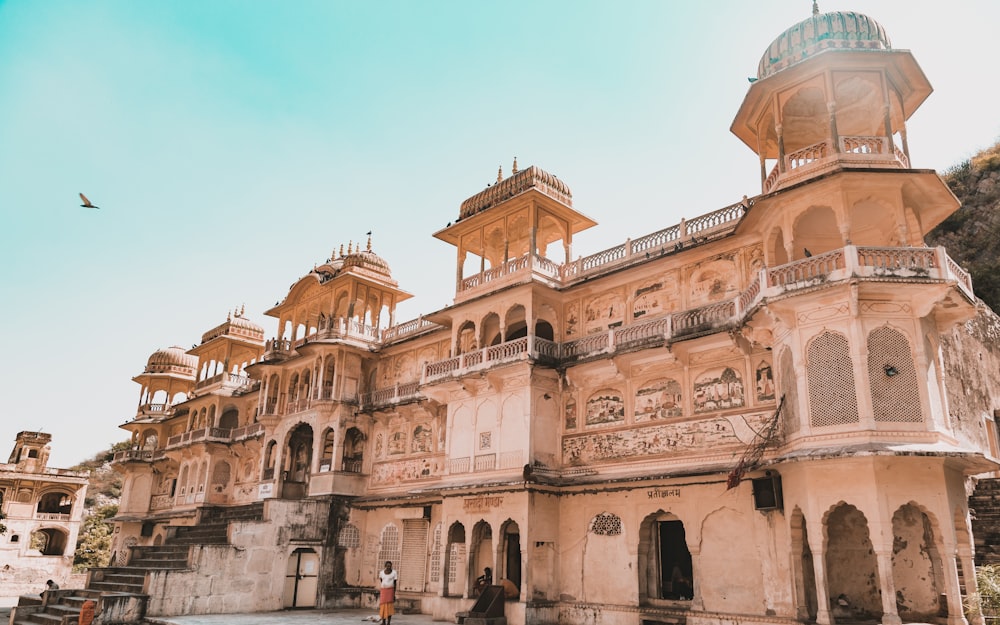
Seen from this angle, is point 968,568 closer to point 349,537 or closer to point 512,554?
point 512,554

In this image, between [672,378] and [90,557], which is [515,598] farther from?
[90,557]

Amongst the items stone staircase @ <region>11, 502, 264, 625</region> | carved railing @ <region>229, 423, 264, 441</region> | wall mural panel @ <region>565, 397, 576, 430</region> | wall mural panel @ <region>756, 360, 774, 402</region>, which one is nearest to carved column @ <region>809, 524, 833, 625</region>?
wall mural panel @ <region>756, 360, 774, 402</region>

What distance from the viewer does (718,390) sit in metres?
A: 17.4

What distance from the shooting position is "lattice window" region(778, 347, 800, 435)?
14.8 metres

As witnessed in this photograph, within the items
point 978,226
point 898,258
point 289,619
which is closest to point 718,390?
point 898,258

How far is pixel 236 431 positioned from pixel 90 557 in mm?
23891

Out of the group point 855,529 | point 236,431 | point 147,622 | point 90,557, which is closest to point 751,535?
point 855,529

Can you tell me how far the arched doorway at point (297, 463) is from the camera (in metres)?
28.7

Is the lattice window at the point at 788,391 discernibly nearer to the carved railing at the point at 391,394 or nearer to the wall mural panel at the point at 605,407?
the wall mural panel at the point at 605,407

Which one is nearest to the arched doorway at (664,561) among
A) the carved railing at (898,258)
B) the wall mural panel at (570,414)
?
the wall mural panel at (570,414)

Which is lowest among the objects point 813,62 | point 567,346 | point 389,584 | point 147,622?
point 147,622

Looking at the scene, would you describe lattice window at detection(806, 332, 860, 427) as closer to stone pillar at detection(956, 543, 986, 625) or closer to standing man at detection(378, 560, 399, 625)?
stone pillar at detection(956, 543, 986, 625)

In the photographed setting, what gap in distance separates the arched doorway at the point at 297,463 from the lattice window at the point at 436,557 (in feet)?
26.5

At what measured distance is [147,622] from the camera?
19.1m
